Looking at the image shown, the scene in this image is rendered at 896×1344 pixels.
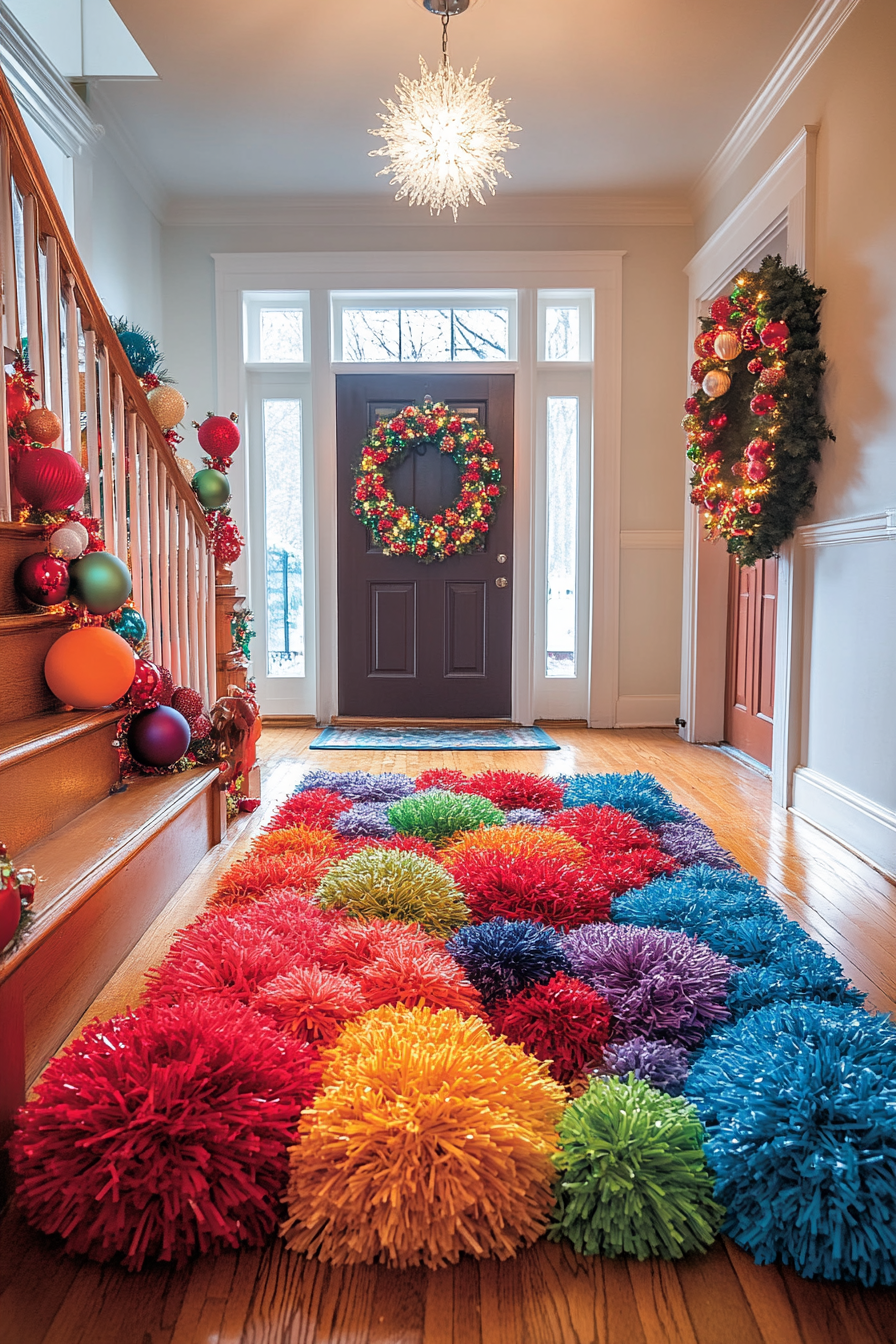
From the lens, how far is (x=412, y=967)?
60.1 inches

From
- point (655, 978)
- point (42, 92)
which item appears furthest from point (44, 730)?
point (42, 92)

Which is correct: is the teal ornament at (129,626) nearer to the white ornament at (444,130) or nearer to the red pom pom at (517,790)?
the red pom pom at (517,790)

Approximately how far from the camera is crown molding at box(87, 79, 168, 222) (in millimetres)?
3756

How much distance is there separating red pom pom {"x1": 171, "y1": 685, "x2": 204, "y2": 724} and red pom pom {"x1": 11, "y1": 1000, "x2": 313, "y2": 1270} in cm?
138

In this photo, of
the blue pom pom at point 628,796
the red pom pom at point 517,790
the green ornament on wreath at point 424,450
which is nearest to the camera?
the blue pom pom at point 628,796

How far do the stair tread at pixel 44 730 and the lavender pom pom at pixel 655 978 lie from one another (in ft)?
3.52

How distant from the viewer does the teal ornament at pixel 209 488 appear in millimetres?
3121

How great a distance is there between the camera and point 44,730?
1803 mm

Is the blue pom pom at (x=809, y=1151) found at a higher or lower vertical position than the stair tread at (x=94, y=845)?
lower

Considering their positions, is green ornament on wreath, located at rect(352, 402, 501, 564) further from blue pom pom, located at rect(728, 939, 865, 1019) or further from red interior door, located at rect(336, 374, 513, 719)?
blue pom pom, located at rect(728, 939, 865, 1019)

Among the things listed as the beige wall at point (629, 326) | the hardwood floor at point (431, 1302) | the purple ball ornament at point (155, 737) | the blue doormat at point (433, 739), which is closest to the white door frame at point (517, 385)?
the beige wall at point (629, 326)

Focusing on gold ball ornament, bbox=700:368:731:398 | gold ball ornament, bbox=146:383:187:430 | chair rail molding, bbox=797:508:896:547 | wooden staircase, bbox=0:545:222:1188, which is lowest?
wooden staircase, bbox=0:545:222:1188

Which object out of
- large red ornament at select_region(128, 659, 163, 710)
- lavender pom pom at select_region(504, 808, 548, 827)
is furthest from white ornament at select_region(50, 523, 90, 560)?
lavender pom pom at select_region(504, 808, 548, 827)

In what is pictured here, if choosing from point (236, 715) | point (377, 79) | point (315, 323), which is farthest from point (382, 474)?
point (236, 715)
